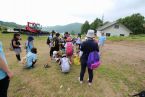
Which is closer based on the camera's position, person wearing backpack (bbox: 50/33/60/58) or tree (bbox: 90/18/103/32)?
person wearing backpack (bbox: 50/33/60/58)

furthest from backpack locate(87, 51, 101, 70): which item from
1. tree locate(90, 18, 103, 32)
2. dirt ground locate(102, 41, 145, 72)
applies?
tree locate(90, 18, 103, 32)

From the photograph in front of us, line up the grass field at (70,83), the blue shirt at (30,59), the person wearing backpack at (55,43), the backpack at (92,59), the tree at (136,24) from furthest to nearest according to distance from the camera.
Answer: the tree at (136,24), the person wearing backpack at (55,43), the blue shirt at (30,59), the grass field at (70,83), the backpack at (92,59)

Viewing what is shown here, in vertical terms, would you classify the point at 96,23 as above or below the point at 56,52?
above

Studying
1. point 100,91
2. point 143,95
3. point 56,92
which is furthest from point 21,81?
point 143,95

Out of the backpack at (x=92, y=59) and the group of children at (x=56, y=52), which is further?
the group of children at (x=56, y=52)

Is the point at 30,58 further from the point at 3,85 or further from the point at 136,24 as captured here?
the point at 136,24

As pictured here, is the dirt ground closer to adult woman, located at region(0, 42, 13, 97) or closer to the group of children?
the group of children

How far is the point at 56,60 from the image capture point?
7965 mm

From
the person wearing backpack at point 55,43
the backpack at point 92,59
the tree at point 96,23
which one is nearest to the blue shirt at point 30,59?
the person wearing backpack at point 55,43

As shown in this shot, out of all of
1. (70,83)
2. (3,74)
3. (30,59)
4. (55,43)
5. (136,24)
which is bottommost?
(70,83)

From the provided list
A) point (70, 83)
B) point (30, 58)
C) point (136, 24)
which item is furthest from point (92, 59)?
point (136, 24)

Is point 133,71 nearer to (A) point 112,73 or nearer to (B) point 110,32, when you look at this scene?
(A) point 112,73

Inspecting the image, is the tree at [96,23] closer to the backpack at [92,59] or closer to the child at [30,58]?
the child at [30,58]

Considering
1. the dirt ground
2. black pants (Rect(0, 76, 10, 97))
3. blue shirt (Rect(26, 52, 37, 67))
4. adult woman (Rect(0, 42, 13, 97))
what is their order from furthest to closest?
the dirt ground, blue shirt (Rect(26, 52, 37, 67)), black pants (Rect(0, 76, 10, 97)), adult woman (Rect(0, 42, 13, 97))
